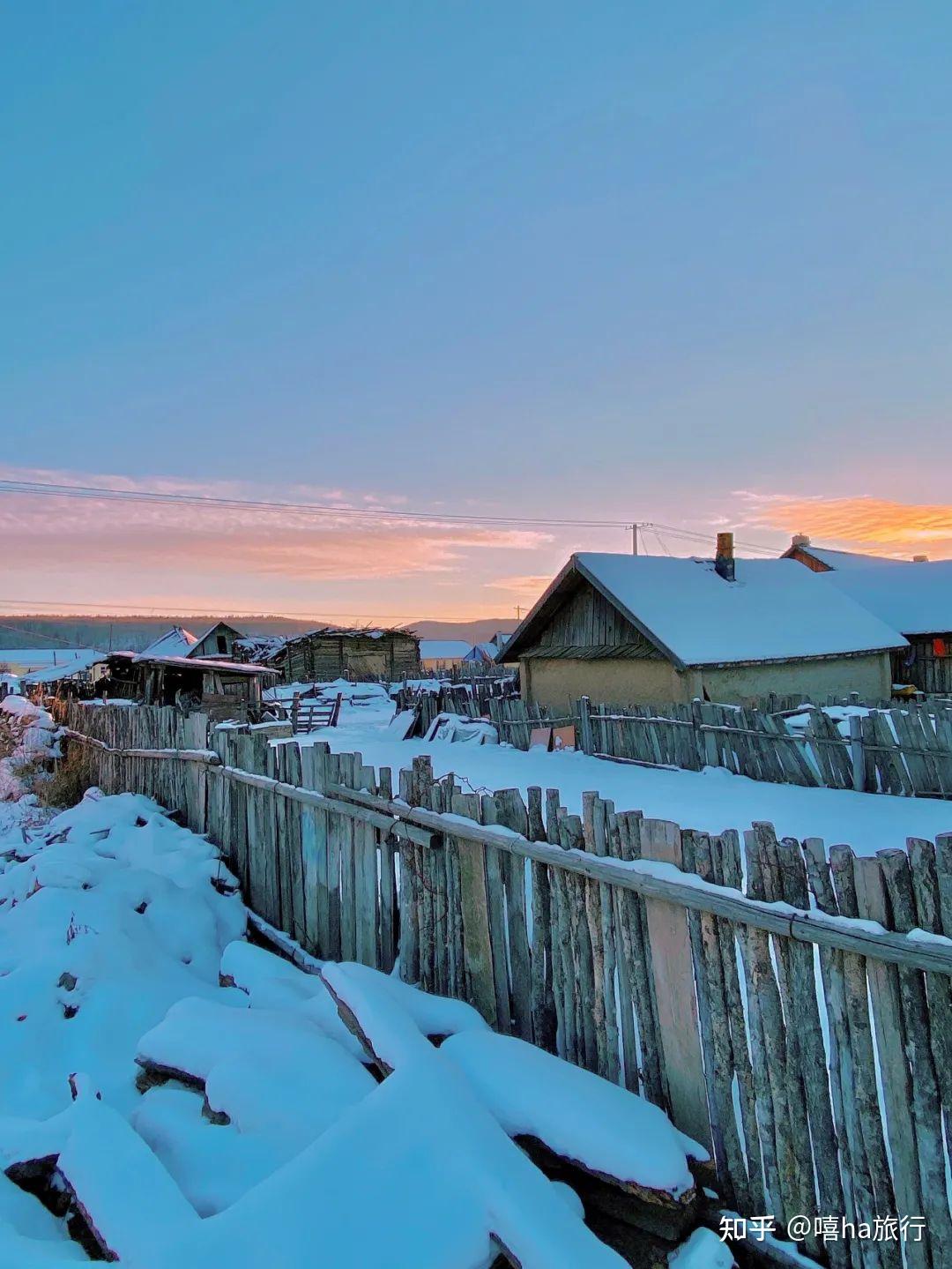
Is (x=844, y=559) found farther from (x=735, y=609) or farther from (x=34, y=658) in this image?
(x=34, y=658)

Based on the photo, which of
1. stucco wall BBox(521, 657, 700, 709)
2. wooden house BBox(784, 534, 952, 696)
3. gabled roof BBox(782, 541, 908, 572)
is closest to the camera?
stucco wall BBox(521, 657, 700, 709)

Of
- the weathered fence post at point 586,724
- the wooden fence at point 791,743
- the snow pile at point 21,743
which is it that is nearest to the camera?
the wooden fence at point 791,743

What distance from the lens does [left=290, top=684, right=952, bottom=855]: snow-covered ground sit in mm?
8688

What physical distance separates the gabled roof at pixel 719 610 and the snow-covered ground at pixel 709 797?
3.56 m

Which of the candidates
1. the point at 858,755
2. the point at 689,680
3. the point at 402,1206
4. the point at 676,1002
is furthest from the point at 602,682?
the point at 402,1206

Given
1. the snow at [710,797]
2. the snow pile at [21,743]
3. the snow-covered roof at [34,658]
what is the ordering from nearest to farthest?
the snow at [710,797]
the snow pile at [21,743]
the snow-covered roof at [34,658]

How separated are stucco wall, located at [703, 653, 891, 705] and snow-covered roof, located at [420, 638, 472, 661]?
255 ft

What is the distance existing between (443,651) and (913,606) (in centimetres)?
7610

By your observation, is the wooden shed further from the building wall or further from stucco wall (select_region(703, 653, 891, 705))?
stucco wall (select_region(703, 653, 891, 705))

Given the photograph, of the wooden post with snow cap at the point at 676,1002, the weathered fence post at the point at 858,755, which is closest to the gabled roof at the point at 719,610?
the weathered fence post at the point at 858,755

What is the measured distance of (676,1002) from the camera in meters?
3.08

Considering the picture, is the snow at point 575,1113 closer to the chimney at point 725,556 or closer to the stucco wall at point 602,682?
the stucco wall at point 602,682

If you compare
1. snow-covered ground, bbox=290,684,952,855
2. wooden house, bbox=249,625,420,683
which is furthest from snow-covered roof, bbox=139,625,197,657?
snow-covered ground, bbox=290,684,952,855

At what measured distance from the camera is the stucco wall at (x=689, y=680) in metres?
16.4
